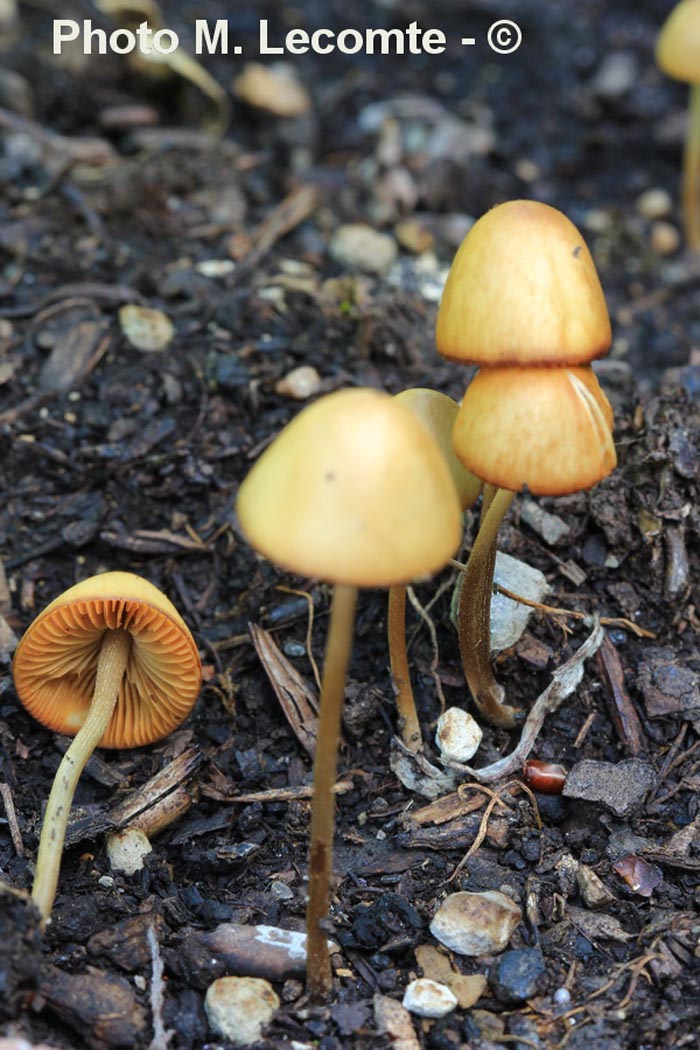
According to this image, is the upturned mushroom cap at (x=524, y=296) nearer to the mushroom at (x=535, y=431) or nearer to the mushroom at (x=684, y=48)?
the mushroom at (x=535, y=431)

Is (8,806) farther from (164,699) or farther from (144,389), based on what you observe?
(144,389)

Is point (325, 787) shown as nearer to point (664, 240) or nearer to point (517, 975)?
point (517, 975)

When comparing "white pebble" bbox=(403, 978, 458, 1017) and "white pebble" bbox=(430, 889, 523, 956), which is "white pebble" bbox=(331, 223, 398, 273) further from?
"white pebble" bbox=(403, 978, 458, 1017)

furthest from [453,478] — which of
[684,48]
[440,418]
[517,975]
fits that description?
[684,48]

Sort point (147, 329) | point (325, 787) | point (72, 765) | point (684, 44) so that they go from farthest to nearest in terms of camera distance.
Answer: point (684, 44) → point (147, 329) → point (72, 765) → point (325, 787)

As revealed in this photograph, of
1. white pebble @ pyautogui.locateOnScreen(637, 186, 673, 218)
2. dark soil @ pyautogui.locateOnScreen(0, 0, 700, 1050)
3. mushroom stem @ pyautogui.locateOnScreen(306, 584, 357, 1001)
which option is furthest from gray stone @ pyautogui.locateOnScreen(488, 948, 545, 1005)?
white pebble @ pyautogui.locateOnScreen(637, 186, 673, 218)

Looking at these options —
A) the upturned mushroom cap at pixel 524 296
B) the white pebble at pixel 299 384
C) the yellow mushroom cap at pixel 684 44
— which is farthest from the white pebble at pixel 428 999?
the yellow mushroom cap at pixel 684 44
